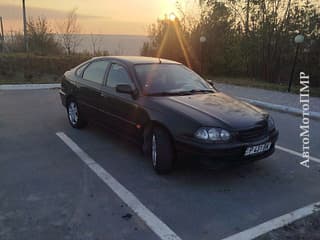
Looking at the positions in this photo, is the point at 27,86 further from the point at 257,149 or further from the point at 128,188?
the point at 257,149

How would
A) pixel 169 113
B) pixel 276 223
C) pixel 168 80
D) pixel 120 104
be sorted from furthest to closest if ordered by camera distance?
1. pixel 168 80
2. pixel 120 104
3. pixel 169 113
4. pixel 276 223

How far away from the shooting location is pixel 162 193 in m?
3.69

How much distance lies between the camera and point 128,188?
3.80 meters

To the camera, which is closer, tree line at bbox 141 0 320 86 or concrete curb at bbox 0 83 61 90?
concrete curb at bbox 0 83 61 90

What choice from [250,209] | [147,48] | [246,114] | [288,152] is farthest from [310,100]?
[147,48]

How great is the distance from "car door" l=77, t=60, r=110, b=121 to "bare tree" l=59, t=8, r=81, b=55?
445 inches

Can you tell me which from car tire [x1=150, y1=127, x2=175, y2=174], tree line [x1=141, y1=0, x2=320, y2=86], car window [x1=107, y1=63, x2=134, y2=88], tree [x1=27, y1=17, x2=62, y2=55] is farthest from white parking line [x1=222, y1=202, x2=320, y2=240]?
tree [x1=27, y1=17, x2=62, y2=55]

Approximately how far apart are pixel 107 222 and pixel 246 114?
212 cm

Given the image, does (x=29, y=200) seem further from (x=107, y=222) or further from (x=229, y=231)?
(x=229, y=231)

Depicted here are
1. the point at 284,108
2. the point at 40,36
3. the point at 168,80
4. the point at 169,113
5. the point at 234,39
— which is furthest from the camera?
the point at 40,36

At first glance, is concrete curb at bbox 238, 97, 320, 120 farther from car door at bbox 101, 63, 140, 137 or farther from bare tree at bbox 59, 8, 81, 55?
bare tree at bbox 59, 8, 81, 55

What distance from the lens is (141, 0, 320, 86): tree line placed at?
13141 mm

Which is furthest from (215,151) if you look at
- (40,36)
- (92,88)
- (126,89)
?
(40,36)

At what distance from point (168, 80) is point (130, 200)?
2027mm
